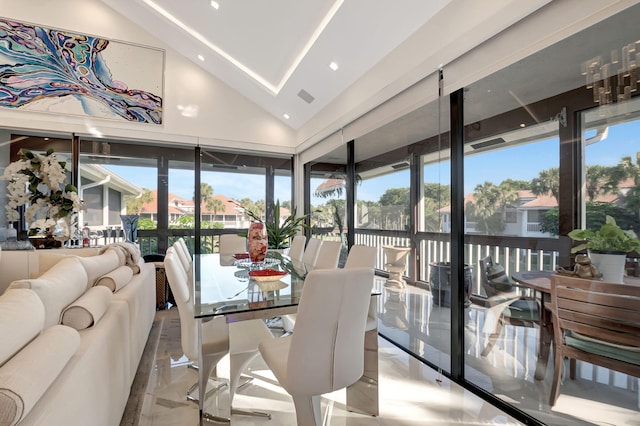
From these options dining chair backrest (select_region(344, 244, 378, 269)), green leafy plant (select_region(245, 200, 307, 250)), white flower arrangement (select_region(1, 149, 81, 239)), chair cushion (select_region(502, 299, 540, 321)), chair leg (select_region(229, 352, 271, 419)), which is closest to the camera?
chair leg (select_region(229, 352, 271, 419))

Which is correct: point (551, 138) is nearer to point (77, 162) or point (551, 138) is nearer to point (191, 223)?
point (191, 223)

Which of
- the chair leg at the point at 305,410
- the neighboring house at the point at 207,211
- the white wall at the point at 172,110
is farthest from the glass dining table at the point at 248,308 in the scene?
the white wall at the point at 172,110

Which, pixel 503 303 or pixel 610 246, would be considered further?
pixel 503 303

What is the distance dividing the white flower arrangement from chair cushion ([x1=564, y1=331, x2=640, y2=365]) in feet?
14.0

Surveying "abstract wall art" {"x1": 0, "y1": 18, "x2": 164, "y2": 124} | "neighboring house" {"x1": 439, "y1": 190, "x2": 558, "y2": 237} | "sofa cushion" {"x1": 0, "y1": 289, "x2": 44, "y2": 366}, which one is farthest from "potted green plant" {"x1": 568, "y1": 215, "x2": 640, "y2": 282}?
"abstract wall art" {"x1": 0, "y1": 18, "x2": 164, "y2": 124}

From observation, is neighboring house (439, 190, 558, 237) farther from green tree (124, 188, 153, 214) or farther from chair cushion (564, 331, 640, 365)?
green tree (124, 188, 153, 214)

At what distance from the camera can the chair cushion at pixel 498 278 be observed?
2.10 meters

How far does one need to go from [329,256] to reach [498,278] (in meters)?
1.28

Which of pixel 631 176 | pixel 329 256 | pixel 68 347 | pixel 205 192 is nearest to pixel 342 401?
pixel 329 256

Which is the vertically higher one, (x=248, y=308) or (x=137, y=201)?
(x=137, y=201)

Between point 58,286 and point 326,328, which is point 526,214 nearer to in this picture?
point 326,328

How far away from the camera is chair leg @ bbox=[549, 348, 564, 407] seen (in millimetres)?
1803

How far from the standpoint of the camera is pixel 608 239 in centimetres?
155

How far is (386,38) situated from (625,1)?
5.63 feet
